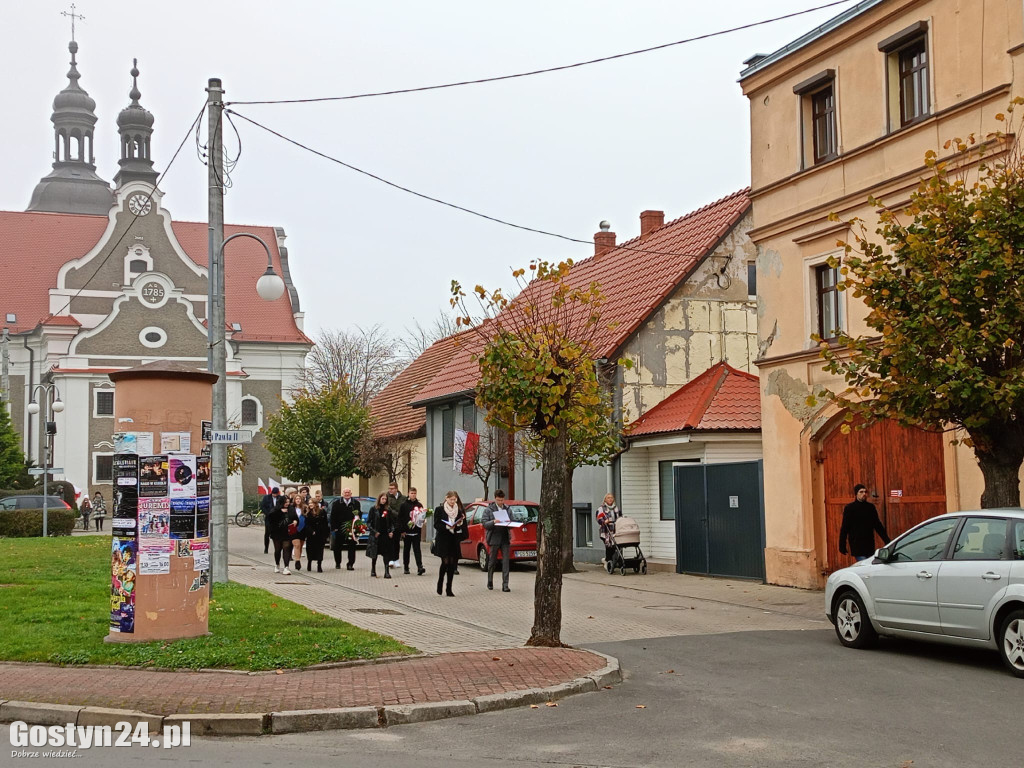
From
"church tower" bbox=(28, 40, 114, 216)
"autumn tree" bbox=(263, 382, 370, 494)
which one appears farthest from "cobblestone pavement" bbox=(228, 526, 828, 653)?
"church tower" bbox=(28, 40, 114, 216)

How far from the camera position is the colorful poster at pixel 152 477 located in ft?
40.6

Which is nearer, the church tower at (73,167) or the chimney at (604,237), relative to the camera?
the chimney at (604,237)

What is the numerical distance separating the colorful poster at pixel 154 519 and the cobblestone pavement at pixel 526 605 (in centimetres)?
301

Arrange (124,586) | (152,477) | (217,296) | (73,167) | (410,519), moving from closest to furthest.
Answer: (124,586), (152,477), (217,296), (410,519), (73,167)

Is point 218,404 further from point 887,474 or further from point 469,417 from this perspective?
point 469,417

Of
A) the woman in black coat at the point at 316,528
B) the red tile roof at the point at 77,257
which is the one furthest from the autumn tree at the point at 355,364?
the woman in black coat at the point at 316,528

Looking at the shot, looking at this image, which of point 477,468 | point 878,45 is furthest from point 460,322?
point 477,468

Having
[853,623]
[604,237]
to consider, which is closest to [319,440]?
[604,237]

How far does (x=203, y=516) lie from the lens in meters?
12.8

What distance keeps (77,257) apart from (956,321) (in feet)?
220

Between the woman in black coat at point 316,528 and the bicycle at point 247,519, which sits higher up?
the woman in black coat at point 316,528

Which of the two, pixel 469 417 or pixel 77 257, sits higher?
pixel 77 257

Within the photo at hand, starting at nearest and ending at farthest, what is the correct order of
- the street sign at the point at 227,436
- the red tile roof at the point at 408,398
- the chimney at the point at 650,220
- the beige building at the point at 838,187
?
the beige building at the point at 838,187 < the street sign at the point at 227,436 < the chimney at the point at 650,220 < the red tile roof at the point at 408,398

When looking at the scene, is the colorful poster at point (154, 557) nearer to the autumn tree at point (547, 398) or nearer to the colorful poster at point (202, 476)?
the colorful poster at point (202, 476)
